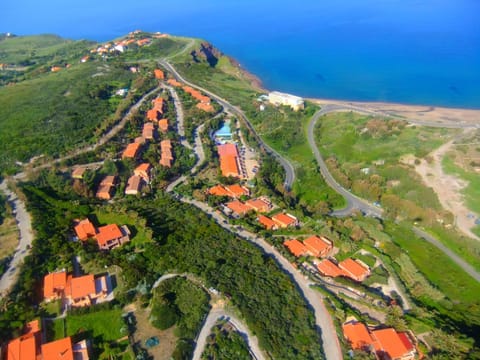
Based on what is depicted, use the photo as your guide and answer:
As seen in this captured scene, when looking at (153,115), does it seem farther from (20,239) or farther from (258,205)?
(20,239)

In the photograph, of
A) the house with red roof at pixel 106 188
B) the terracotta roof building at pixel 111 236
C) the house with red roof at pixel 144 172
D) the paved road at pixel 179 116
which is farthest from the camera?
the paved road at pixel 179 116

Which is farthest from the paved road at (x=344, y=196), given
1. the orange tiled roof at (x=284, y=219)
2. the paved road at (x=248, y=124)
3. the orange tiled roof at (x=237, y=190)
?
the orange tiled roof at (x=237, y=190)

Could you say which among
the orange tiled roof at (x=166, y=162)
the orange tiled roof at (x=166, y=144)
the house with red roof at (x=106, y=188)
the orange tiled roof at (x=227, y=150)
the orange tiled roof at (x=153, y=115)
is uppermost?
the orange tiled roof at (x=153, y=115)

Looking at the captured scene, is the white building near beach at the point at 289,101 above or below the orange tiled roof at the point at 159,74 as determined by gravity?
below

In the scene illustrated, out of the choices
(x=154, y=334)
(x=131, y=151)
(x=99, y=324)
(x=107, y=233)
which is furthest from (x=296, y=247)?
(x=131, y=151)

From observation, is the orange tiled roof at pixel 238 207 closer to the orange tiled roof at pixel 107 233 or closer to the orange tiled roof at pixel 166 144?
the orange tiled roof at pixel 107 233

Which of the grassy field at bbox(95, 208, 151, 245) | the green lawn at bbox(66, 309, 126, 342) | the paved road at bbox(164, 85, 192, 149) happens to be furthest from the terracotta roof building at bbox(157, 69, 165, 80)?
the green lawn at bbox(66, 309, 126, 342)
